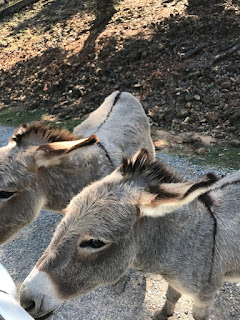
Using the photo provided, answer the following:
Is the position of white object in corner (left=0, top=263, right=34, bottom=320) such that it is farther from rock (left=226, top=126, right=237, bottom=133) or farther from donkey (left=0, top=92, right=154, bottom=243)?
rock (left=226, top=126, right=237, bottom=133)

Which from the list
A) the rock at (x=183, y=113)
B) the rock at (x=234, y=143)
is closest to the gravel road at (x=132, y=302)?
the rock at (x=234, y=143)

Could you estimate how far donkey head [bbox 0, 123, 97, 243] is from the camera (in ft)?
9.62

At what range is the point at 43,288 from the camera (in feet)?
6.75

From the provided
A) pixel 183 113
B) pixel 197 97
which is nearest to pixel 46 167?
pixel 183 113

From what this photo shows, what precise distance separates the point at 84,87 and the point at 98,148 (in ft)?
22.5

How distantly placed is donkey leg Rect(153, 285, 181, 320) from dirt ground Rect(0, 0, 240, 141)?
464 cm

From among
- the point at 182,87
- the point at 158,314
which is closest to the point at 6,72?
the point at 182,87

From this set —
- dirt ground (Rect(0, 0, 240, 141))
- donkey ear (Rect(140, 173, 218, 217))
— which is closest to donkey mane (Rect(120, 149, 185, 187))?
donkey ear (Rect(140, 173, 218, 217))

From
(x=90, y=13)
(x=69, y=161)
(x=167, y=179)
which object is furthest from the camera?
(x=90, y=13)

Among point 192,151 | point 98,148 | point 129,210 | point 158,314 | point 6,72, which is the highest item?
point 129,210

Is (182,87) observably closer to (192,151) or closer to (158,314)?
(192,151)

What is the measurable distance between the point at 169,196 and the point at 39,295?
1.18 meters

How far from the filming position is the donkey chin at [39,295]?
2.05 metres

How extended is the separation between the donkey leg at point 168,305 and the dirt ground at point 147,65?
15.2ft
